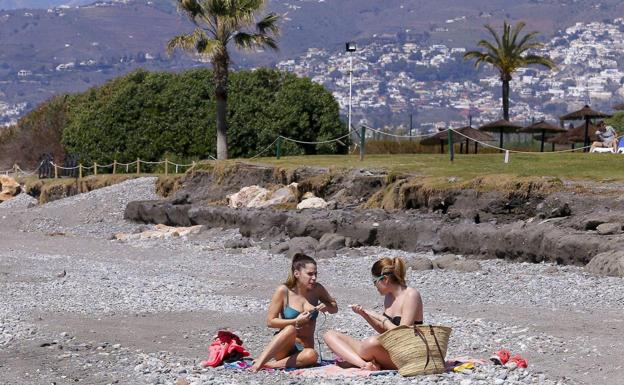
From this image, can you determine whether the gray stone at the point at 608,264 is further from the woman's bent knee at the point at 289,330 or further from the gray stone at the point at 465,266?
the woman's bent knee at the point at 289,330

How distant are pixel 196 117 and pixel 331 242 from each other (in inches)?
860

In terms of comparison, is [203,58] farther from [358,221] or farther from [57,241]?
[358,221]

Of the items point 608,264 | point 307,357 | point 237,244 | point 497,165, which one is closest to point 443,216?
point 497,165

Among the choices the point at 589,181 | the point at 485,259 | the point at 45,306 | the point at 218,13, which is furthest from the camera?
the point at 218,13

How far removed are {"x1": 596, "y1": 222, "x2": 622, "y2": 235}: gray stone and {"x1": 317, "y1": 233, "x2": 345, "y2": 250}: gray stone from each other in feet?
19.0

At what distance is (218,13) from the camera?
3734cm

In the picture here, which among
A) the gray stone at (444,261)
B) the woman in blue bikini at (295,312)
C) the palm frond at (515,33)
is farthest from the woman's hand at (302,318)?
the palm frond at (515,33)

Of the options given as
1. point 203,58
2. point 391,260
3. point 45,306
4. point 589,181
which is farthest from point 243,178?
point 391,260

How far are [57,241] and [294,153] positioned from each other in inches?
520

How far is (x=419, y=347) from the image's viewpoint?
11.5m

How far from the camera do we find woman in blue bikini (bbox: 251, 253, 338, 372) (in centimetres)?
1216

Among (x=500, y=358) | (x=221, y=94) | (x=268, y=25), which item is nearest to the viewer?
(x=500, y=358)

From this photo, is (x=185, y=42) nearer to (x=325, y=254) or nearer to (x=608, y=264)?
(x=325, y=254)

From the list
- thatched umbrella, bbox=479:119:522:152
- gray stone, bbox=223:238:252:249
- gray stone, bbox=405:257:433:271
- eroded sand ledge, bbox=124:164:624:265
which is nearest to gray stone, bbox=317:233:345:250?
eroded sand ledge, bbox=124:164:624:265
